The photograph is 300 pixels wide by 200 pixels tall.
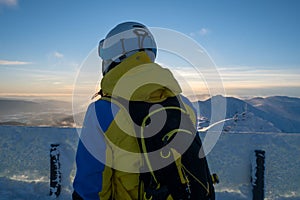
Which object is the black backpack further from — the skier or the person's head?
the person's head

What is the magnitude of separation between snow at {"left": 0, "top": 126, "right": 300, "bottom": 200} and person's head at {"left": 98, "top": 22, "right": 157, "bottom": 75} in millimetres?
4326

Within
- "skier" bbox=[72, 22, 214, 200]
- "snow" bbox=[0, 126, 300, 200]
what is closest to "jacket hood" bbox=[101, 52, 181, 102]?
"skier" bbox=[72, 22, 214, 200]

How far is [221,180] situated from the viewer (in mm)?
5934

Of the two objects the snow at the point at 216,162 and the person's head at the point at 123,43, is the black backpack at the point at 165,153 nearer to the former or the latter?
the person's head at the point at 123,43

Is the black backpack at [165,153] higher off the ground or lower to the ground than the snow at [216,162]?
higher

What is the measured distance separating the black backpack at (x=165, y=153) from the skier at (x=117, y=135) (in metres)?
0.04

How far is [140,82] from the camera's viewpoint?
1.62 m

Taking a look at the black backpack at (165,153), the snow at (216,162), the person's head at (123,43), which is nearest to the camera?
the black backpack at (165,153)

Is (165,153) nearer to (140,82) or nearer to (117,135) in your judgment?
(117,135)

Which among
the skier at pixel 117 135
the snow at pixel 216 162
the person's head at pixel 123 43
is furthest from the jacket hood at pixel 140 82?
the snow at pixel 216 162

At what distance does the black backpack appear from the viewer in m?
1.60

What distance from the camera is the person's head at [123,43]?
1.96 m

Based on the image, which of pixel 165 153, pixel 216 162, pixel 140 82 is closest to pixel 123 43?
pixel 140 82

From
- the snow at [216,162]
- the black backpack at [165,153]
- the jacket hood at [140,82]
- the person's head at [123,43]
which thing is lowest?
the snow at [216,162]
